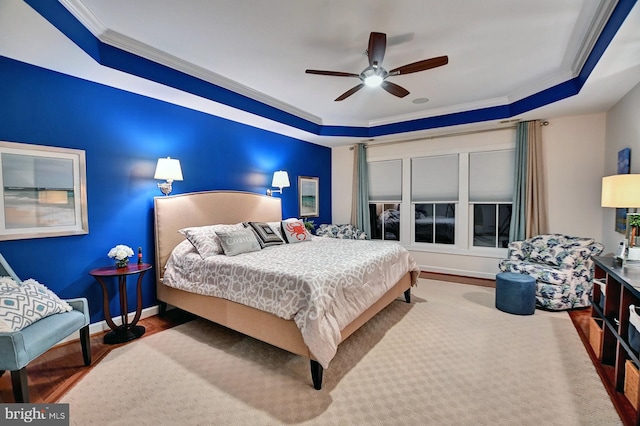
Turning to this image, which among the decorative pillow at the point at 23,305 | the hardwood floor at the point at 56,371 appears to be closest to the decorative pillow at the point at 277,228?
the hardwood floor at the point at 56,371

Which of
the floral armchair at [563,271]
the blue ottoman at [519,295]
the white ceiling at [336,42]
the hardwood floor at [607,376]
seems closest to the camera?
the hardwood floor at [607,376]

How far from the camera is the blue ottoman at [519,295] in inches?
135

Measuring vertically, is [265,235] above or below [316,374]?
above

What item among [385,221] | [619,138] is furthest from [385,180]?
[619,138]

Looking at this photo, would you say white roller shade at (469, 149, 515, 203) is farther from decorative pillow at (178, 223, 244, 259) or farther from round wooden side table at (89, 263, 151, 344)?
round wooden side table at (89, 263, 151, 344)

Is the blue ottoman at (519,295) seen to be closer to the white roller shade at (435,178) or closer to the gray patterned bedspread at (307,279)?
the gray patterned bedspread at (307,279)

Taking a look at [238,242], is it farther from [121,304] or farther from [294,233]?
[121,304]

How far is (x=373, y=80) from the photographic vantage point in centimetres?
301

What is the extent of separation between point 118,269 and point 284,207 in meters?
2.98

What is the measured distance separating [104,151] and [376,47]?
2.96 meters

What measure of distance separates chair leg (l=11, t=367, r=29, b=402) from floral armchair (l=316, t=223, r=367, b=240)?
468 centimetres

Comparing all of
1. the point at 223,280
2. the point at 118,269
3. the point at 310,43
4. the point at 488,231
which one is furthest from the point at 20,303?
the point at 488,231

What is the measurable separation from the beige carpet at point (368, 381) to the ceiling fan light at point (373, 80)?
2.67 metres

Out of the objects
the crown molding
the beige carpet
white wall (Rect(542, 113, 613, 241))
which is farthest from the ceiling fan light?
white wall (Rect(542, 113, 613, 241))
